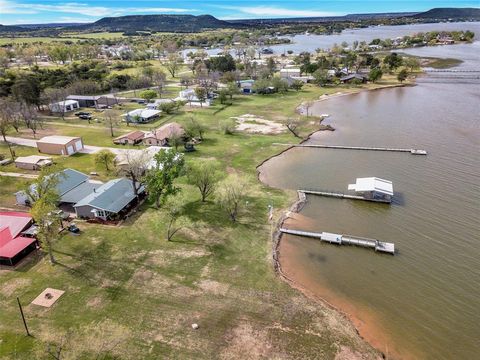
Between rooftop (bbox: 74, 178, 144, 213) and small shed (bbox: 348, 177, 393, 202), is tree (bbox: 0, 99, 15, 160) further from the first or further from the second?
small shed (bbox: 348, 177, 393, 202)

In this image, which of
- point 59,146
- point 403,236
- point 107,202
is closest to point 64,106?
point 59,146

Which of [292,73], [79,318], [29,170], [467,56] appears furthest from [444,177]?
[467,56]

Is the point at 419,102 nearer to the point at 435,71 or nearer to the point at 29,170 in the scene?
the point at 435,71

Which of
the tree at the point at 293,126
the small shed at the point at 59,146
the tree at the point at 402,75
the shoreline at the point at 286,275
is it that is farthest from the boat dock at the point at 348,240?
the tree at the point at 402,75

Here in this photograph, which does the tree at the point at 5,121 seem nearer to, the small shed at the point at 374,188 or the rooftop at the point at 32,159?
the rooftop at the point at 32,159

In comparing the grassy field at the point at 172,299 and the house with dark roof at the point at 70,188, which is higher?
the house with dark roof at the point at 70,188
